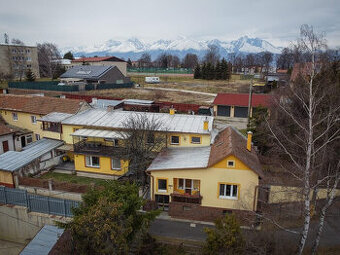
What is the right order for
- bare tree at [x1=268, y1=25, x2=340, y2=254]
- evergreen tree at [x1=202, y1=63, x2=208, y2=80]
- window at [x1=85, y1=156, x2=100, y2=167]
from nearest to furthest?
bare tree at [x1=268, y1=25, x2=340, y2=254] < window at [x1=85, y1=156, x2=100, y2=167] < evergreen tree at [x1=202, y1=63, x2=208, y2=80]

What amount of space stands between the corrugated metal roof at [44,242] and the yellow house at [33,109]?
14101mm

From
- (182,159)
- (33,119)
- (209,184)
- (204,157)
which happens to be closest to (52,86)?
(33,119)

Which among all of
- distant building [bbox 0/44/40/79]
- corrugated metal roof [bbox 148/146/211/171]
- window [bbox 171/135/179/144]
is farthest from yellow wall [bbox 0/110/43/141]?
distant building [bbox 0/44/40/79]

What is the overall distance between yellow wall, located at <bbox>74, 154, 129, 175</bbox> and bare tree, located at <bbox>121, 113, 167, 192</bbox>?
917 millimetres

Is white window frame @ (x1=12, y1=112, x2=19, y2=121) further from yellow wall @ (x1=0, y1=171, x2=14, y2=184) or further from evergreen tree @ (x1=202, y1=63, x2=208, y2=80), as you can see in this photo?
evergreen tree @ (x1=202, y1=63, x2=208, y2=80)

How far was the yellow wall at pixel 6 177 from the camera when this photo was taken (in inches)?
827

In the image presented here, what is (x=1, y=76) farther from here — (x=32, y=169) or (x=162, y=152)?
(x=162, y=152)

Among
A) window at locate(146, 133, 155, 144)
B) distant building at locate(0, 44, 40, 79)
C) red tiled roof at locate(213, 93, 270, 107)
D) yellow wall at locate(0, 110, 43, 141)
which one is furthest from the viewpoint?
distant building at locate(0, 44, 40, 79)

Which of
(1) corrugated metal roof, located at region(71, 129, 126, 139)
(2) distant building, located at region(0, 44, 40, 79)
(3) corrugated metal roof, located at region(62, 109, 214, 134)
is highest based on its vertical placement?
(2) distant building, located at region(0, 44, 40, 79)

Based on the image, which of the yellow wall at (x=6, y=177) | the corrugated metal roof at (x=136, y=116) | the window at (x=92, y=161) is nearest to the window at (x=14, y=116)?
the corrugated metal roof at (x=136, y=116)

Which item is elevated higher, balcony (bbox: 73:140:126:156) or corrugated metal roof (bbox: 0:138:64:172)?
balcony (bbox: 73:140:126:156)

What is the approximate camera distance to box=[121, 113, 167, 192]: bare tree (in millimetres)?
21500

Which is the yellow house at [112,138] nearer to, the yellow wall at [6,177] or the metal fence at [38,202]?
the yellow wall at [6,177]

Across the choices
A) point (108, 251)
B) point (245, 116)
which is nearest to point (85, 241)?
point (108, 251)
